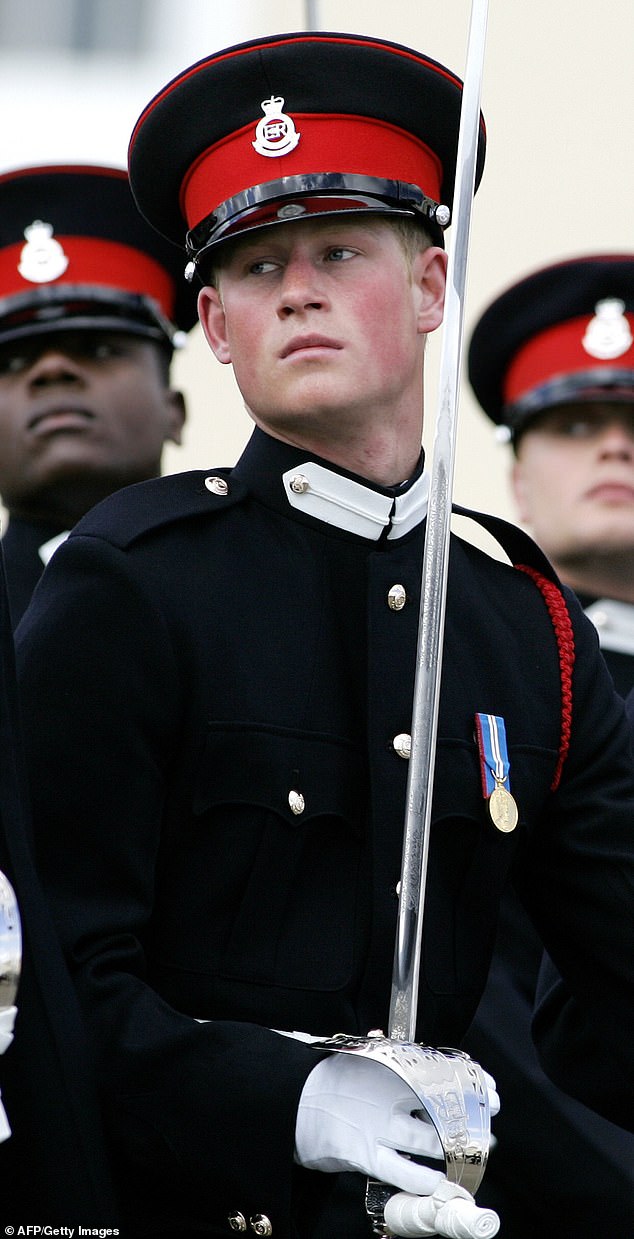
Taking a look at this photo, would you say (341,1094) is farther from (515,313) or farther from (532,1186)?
(515,313)

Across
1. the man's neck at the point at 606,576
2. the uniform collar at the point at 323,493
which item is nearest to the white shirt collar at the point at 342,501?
the uniform collar at the point at 323,493

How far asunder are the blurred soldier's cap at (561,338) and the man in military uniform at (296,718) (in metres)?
2.05

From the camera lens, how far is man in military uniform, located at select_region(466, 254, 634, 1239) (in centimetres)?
418

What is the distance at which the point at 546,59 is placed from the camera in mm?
7426

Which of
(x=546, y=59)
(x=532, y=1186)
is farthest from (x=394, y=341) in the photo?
(x=546, y=59)

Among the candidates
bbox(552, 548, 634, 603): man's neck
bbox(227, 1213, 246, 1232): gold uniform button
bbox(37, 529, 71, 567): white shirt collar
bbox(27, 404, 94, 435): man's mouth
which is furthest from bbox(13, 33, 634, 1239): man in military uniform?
bbox(552, 548, 634, 603): man's neck

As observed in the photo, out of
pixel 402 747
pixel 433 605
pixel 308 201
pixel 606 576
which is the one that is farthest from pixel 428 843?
pixel 606 576

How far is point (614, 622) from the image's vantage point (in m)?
5.03

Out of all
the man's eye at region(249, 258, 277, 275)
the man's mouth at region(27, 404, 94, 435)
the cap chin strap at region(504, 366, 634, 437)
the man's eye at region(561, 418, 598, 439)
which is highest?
the cap chin strap at region(504, 366, 634, 437)

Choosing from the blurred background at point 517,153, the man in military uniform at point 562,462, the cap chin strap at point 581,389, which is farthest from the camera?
the blurred background at point 517,153

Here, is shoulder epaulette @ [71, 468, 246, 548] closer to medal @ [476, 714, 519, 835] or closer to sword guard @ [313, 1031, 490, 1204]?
medal @ [476, 714, 519, 835]

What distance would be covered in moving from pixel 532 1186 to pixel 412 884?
1.57 m

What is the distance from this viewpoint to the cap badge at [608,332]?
5.25m

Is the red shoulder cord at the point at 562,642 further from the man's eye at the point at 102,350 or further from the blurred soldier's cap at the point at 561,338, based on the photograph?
the blurred soldier's cap at the point at 561,338
